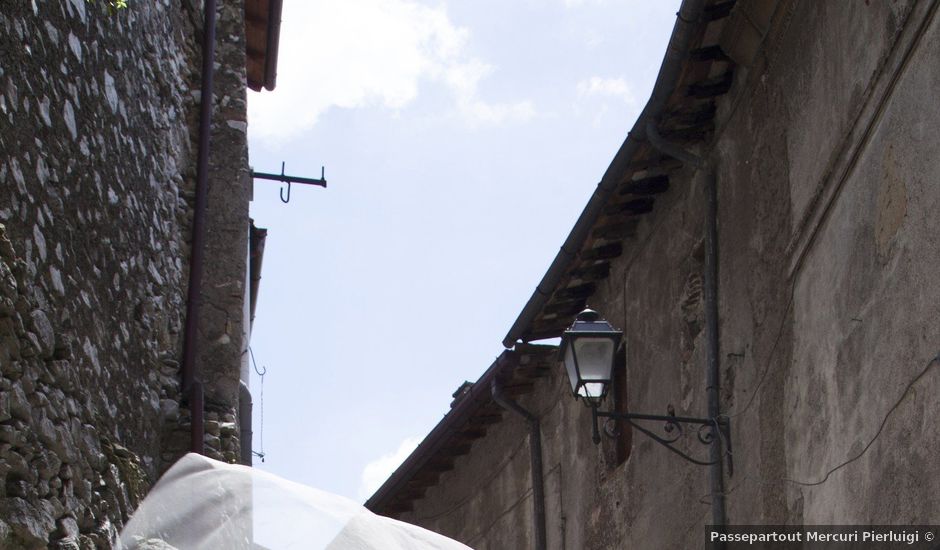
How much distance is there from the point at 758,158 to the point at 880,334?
2.17m

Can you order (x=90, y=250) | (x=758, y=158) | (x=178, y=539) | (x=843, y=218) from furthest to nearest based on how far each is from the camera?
(x=758, y=158) → (x=843, y=218) → (x=90, y=250) → (x=178, y=539)

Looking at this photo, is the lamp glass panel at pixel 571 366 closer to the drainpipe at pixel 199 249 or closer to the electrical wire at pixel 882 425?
the electrical wire at pixel 882 425

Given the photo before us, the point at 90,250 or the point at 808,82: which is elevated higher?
the point at 808,82

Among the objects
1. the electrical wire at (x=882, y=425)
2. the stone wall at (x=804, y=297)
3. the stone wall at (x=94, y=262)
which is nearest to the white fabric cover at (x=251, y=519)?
the stone wall at (x=94, y=262)

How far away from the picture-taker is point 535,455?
12508 mm

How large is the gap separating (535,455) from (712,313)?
4202mm

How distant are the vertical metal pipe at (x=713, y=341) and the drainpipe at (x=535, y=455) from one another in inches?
155

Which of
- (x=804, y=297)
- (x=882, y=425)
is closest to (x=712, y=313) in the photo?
(x=804, y=297)

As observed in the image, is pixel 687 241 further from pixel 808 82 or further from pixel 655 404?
pixel 808 82

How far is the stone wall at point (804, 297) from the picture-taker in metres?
5.80

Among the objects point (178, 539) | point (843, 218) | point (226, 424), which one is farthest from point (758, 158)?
point (178, 539)

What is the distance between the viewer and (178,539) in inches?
144

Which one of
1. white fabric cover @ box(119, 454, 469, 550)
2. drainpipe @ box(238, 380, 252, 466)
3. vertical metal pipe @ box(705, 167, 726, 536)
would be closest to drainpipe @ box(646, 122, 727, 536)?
vertical metal pipe @ box(705, 167, 726, 536)

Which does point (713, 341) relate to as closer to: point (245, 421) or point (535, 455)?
point (245, 421)
